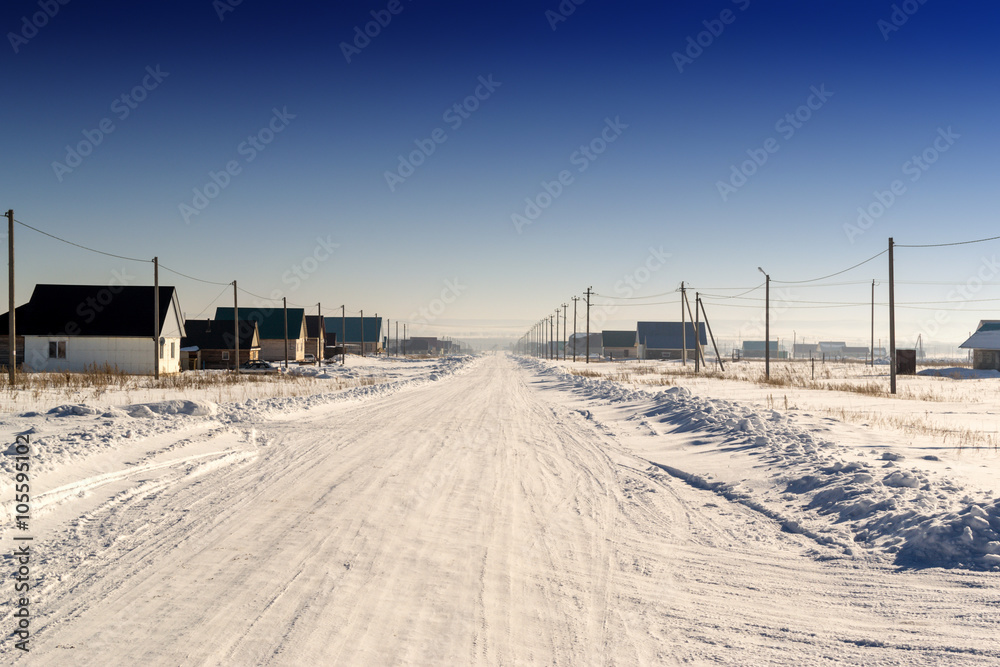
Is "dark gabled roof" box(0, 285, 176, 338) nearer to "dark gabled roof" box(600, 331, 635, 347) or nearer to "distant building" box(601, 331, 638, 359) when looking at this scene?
"distant building" box(601, 331, 638, 359)

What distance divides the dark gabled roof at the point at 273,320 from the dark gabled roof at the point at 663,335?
206ft

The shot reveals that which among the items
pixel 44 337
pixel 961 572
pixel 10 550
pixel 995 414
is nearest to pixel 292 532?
pixel 10 550

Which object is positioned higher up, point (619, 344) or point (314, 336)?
point (314, 336)

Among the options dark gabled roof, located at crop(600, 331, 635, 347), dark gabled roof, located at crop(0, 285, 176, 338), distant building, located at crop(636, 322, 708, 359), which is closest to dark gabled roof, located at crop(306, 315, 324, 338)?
dark gabled roof, located at crop(0, 285, 176, 338)

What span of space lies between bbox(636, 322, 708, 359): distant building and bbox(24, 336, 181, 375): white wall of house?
80604 mm

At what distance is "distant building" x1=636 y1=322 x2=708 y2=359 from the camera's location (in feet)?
334

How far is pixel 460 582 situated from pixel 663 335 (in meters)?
104

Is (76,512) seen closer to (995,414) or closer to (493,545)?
(493,545)

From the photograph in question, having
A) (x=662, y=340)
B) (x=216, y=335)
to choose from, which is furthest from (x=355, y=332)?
(x=662, y=340)

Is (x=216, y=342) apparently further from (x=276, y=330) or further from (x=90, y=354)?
(x=90, y=354)

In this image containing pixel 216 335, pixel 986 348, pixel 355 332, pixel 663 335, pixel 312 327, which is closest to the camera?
pixel 986 348

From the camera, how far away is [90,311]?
39469mm

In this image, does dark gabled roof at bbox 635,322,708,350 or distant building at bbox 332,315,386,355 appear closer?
dark gabled roof at bbox 635,322,708,350

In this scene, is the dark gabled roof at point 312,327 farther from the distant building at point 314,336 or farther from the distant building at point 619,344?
the distant building at point 619,344
